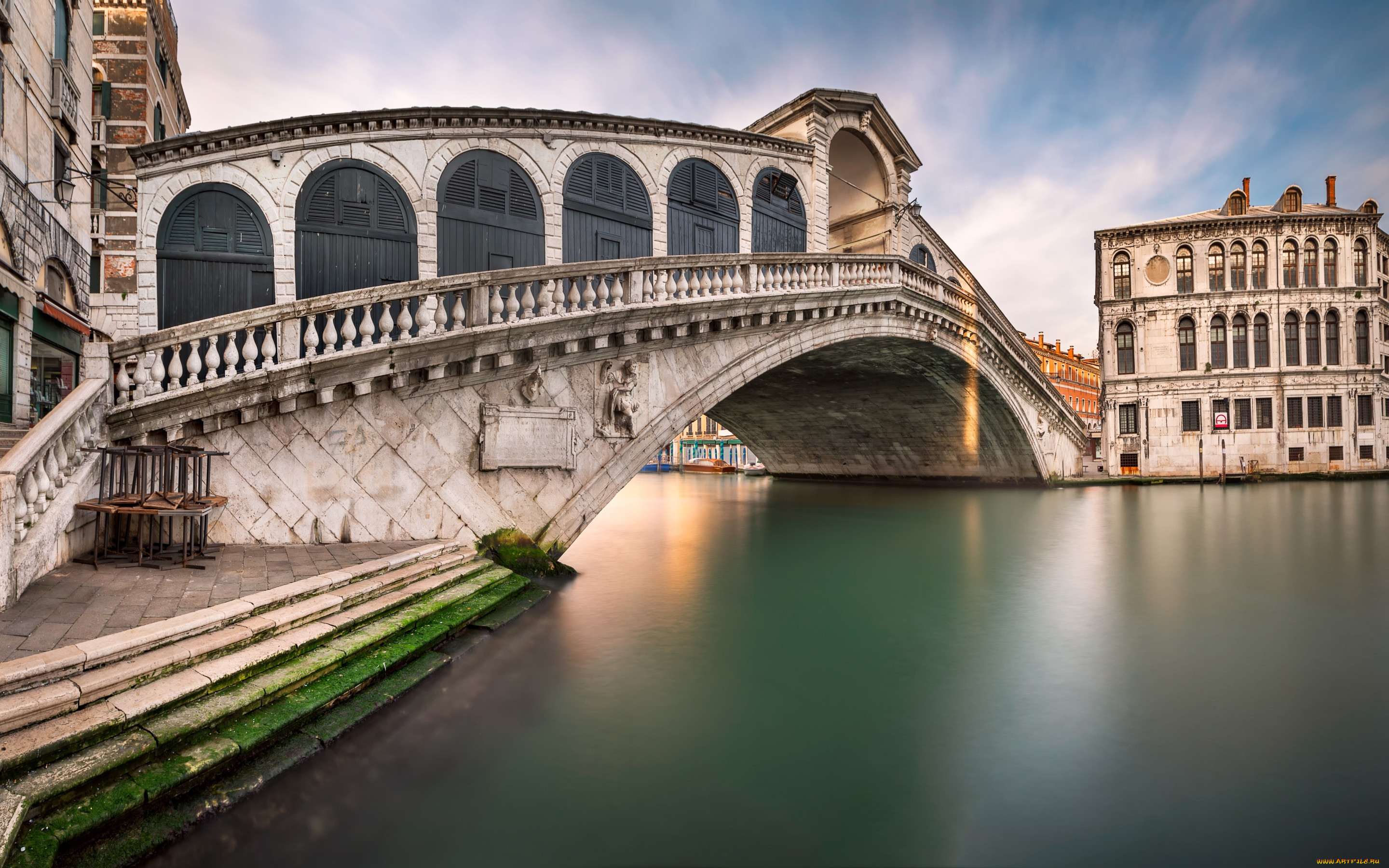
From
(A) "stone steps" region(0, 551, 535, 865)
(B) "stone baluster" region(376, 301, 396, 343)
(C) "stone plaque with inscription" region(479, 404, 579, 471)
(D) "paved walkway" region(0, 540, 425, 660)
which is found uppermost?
(B) "stone baluster" region(376, 301, 396, 343)

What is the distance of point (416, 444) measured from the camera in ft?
26.0

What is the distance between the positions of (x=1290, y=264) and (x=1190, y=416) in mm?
7964

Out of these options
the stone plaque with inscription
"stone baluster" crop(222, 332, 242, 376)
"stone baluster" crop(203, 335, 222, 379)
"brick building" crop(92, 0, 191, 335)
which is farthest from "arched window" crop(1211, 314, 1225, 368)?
"brick building" crop(92, 0, 191, 335)

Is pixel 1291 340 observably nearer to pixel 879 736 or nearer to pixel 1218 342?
pixel 1218 342

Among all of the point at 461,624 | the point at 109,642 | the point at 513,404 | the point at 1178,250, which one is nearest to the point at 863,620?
the point at 461,624

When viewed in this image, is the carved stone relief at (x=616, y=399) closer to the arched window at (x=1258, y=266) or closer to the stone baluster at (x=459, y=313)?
the stone baluster at (x=459, y=313)

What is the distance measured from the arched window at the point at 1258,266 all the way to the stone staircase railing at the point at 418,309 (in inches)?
1118

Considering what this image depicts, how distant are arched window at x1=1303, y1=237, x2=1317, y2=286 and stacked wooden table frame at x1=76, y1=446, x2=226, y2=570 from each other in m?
39.8

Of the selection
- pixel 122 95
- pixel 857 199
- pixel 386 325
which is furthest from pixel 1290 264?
pixel 122 95

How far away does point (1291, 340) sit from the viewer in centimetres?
Result: 2925

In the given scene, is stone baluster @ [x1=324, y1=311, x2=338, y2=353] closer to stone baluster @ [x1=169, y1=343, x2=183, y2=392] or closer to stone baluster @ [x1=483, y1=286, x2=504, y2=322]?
stone baluster @ [x1=169, y1=343, x2=183, y2=392]

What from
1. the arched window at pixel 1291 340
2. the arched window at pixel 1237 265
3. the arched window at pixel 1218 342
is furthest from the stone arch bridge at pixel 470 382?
the arched window at pixel 1291 340

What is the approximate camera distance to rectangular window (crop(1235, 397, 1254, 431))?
96.0 ft

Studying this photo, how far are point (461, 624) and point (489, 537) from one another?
231 centimetres
